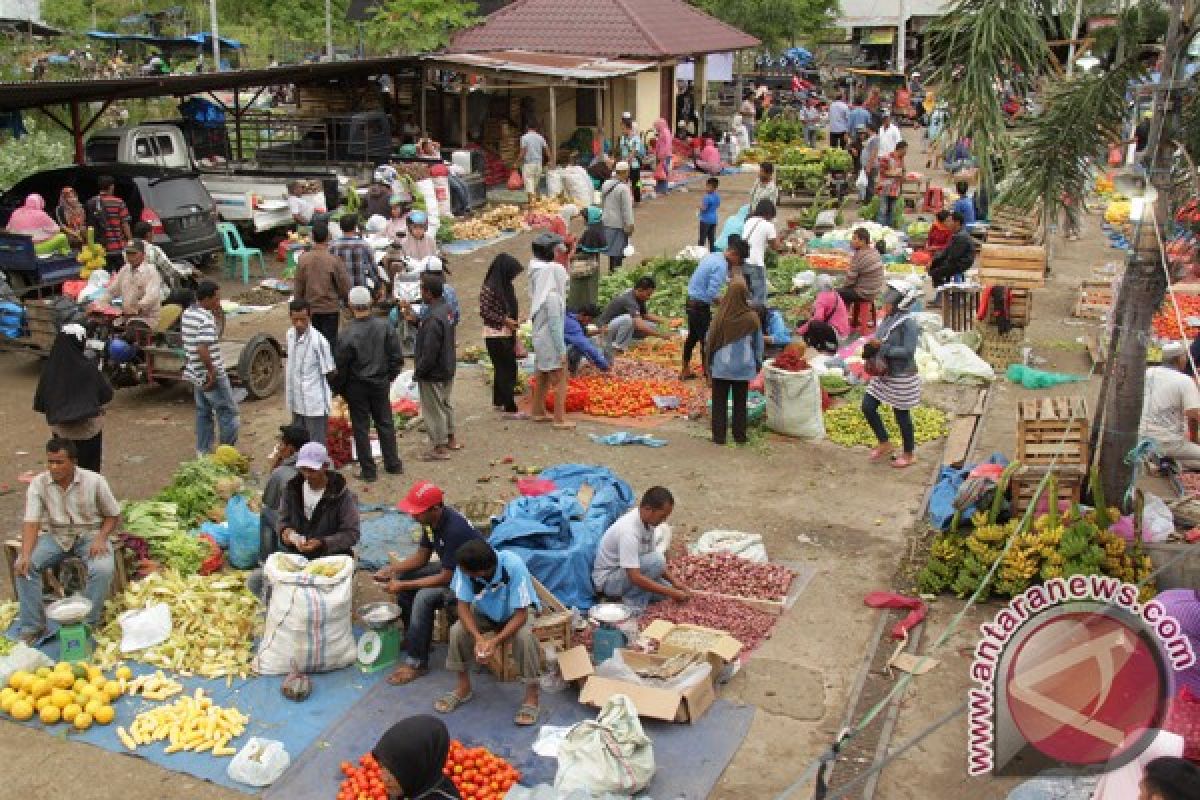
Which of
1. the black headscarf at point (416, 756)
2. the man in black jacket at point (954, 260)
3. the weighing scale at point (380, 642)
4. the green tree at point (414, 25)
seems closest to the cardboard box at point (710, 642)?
the weighing scale at point (380, 642)

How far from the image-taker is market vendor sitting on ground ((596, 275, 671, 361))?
1428cm

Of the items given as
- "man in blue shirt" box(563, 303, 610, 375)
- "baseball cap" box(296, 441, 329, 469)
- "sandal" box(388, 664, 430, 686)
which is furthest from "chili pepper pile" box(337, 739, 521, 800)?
"man in blue shirt" box(563, 303, 610, 375)

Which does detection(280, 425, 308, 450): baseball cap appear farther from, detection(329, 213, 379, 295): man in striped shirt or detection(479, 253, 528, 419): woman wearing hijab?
detection(329, 213, 379, 295): man in striped shirt

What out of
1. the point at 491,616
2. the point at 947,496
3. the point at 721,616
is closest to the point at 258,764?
the point at 491,616

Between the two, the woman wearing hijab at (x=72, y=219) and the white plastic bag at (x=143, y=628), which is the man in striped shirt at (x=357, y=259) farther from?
the white plastic bag at (x=143, y=628)

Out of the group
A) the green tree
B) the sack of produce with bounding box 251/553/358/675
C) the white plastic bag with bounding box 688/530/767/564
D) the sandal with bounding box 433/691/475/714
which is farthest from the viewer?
the green tree

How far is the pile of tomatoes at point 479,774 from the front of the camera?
632 centimetres

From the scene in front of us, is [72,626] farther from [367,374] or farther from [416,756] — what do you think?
[416,756]

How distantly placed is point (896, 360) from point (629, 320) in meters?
4.29

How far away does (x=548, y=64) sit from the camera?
26.5 m

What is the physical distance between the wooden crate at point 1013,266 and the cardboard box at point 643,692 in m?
10.7

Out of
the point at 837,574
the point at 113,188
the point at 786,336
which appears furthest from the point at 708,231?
the point at 837,574

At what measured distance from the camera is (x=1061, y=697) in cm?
499

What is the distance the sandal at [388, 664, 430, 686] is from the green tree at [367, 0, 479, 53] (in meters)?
24.5
